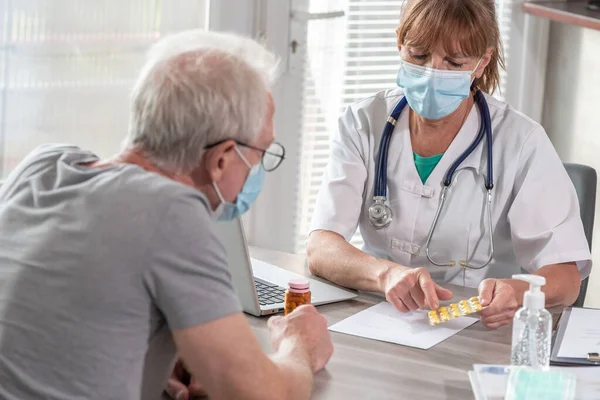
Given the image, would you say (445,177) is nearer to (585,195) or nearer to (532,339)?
(585,195)

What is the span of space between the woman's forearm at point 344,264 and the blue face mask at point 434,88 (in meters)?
0.37

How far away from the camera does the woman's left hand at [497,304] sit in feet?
5.90

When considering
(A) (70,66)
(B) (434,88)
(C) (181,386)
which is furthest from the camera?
(A) (70,66)

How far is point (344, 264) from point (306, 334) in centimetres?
47

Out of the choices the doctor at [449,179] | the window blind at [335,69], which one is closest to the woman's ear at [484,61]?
the doctor at [449,179]

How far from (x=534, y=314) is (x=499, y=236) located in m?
0.79

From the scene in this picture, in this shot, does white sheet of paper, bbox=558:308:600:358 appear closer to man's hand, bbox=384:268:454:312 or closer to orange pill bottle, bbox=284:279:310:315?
man's hand, bbox=384:268:454:312

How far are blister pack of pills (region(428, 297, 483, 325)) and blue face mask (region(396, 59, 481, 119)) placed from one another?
Result: 1.85 ft

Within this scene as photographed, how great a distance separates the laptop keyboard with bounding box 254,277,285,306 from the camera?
188cm

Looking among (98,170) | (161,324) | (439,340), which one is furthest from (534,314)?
(98,170)

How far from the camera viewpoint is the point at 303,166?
10.7 ft

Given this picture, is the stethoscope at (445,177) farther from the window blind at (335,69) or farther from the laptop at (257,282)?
the window blind at (335,69)

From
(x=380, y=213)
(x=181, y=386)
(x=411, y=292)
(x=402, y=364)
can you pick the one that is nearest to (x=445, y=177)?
(x=380, y=213)

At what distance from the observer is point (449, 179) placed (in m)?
2.19
